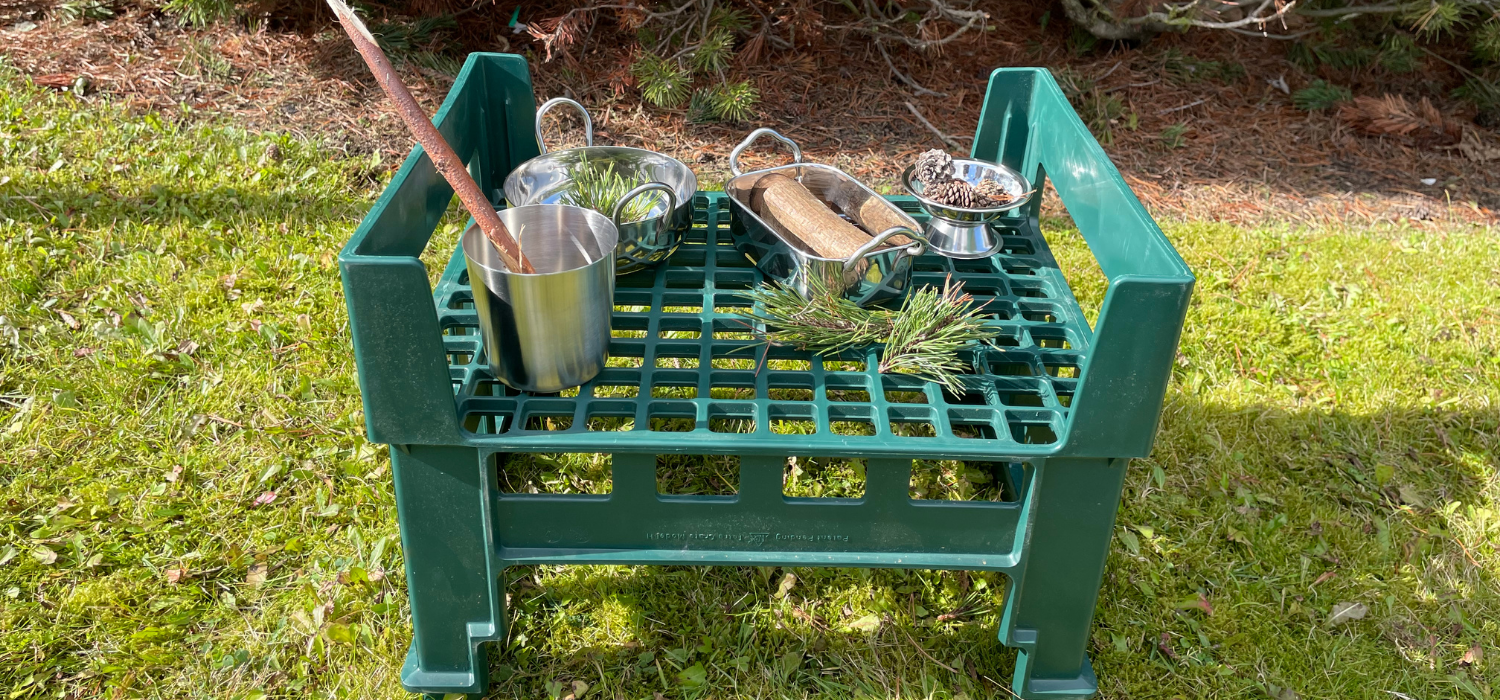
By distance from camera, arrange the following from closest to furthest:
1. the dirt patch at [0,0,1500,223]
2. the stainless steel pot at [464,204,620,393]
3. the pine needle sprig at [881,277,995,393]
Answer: the stainless steel pot at [464,204,620,393] < the pine needle sprig at [881,277,995,393] < the dirt patch at [0,0,1500,223]

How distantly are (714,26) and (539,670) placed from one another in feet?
9.92

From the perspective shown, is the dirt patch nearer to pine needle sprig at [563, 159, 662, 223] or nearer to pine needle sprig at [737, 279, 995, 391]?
pine needle sprig at [563, 159, 662, 223]

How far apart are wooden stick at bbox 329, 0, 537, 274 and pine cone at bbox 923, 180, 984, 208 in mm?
950

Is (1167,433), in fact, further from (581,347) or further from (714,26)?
(714,26)

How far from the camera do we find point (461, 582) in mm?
1867

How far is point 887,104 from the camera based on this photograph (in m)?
4.71

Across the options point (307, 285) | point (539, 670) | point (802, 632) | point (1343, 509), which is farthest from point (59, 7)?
point (1343, 509)

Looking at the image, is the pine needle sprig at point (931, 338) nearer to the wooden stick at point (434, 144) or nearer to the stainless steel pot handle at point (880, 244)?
the stainless steel pot handle at point (880, 244)

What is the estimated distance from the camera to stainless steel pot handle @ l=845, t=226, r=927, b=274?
190 cm

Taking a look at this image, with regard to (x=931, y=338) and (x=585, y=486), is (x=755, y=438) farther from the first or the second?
(x=585, y=486)

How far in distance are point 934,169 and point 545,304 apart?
1060mm

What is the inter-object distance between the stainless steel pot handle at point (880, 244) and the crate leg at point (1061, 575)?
0.50 metres

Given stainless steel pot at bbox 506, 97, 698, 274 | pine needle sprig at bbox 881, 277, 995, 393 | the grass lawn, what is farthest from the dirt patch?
pine needle sprig at bbox 881, 277, 995, 393

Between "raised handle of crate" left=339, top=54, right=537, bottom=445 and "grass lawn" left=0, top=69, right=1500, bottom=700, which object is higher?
"raised handle of crate" left=339, top=54, right=537, bottom=445
